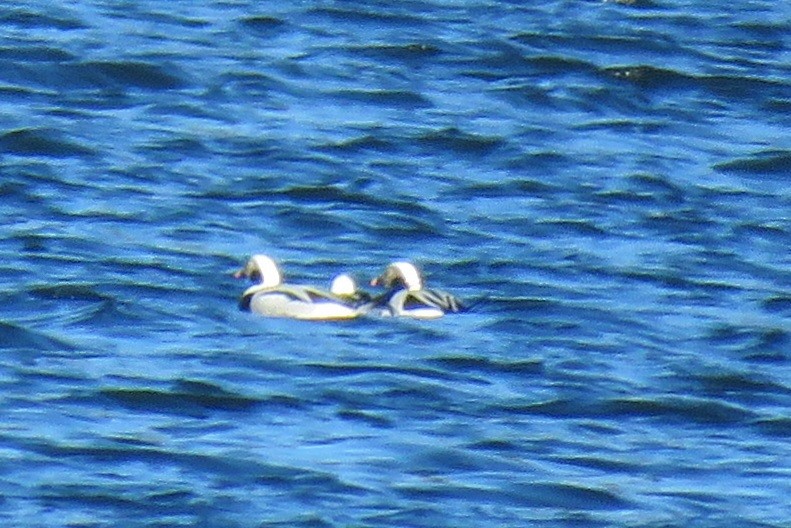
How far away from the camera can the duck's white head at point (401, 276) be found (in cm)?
1378

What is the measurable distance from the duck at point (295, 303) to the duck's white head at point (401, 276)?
16.6 inches

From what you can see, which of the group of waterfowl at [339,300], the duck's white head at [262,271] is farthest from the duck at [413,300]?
the duck's white head at [262,271]

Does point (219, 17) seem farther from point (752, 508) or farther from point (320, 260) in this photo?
point (752, 508)

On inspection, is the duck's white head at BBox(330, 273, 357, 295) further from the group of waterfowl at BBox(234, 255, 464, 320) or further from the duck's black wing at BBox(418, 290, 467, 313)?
the duck's black wing at BBox(418, 290, 467, 313)

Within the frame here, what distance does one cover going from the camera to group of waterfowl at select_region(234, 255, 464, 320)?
13.3 metres

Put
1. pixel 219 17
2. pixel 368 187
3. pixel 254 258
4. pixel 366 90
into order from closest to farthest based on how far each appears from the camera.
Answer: pixel 254 258 < pixel 368 187 < pixel 366 90 < pixel 219 17

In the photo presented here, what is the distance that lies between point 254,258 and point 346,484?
12.9 feet

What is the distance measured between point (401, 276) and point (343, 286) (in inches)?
14.2

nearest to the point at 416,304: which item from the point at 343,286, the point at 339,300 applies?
the point at 339,300

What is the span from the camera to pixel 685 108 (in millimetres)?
19406

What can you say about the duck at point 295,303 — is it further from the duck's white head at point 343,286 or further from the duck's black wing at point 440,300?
the duck's black wing at point 440,300

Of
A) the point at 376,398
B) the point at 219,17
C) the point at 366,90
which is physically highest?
the point at 219,17

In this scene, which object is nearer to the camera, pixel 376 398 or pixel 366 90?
pixel 376 398

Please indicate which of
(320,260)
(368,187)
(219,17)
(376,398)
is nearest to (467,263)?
(320,260)
